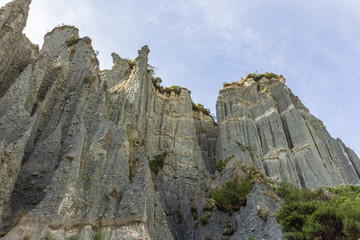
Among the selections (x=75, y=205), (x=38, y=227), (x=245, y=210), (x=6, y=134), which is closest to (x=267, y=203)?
(x=245, y=210)

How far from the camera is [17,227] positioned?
13016mm

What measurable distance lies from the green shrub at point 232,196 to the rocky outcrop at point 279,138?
820cm

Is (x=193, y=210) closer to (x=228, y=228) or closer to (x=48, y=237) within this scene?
(x=228, y=228)

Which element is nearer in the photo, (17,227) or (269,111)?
(17,227)

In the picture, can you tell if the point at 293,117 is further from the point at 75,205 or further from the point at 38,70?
the point at 75,205

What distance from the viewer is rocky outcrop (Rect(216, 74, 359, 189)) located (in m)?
38.6

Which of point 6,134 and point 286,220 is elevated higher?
point 6,134

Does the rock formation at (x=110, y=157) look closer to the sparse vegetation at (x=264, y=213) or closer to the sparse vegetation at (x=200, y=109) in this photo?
the sparse vegetation at (x=264, y=213)

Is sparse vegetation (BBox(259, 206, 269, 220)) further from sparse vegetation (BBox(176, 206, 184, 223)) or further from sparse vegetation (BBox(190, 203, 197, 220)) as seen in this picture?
sparse vegetation (BBox(176, 206, 184, 223))

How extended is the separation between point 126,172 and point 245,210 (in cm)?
851

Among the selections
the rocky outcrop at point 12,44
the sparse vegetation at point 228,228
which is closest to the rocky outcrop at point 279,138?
the sparse vegetation at point 228,228

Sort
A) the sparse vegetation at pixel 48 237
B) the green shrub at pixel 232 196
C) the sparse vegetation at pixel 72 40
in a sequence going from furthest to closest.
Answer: the sparse vegetation at pixel 72 40 → the green shrub at pixel 232 196 → the sparse vegetation at pixel 48 237

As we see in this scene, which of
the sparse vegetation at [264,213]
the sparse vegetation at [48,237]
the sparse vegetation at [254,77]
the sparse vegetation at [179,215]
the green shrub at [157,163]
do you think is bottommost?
the sparse vegetation at [48,237]

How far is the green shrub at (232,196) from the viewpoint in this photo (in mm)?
23250
